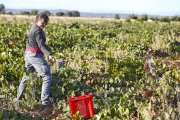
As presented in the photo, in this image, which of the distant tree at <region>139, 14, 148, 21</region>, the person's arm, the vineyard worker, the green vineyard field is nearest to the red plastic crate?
the green vineyard field

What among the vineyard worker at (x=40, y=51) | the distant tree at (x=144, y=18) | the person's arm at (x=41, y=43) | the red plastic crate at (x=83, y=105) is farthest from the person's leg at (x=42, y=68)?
the distant tree at (x=144, y=18)

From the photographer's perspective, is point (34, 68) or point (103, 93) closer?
point (34, 68)

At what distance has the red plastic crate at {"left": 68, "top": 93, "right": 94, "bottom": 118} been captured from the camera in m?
6.67

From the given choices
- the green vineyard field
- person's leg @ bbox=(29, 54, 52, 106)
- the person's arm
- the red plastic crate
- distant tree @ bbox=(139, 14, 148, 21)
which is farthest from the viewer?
distant tree @ bbox=(139, 14, 148, 21)

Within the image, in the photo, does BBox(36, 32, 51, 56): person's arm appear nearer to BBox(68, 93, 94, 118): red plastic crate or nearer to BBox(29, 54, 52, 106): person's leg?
BBox(29, 54, 52, 106): person's leg

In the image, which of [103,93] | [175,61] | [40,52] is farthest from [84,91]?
[175,61]

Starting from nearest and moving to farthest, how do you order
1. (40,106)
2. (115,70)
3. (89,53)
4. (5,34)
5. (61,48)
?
(40,106) → (115,70) → (89,53) → (61,48) → (5,34)

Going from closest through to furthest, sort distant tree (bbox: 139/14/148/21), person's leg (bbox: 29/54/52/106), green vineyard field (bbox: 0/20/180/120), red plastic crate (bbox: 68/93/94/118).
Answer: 1. red plastic crate (bbox: 68/93/94/118)
2. green vineyard field (bbox: 0/20/180/120)
3. person's leg (bbox: 29/54/52/106)
4. distant tree (bbox: 139/14/148/21)

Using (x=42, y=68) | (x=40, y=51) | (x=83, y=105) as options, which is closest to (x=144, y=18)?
(x=40, y=51)

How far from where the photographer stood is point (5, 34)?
691 inches

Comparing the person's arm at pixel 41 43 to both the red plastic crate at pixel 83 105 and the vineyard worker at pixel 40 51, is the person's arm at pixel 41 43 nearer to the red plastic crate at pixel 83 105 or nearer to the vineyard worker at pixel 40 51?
the vineyard worker at pixel 40 51

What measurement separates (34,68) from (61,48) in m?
7.47

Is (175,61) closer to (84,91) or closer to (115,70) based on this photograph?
(115,70)

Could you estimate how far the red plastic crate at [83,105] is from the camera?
667 cm
